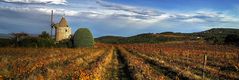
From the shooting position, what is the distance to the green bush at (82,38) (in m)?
66.6

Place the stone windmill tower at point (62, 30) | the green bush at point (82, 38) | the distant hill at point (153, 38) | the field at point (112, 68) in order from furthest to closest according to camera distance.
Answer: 1. the distant hill at point (153, 38)
2. the stone windmill tower at point (62, 30)
3. the green bush at point (82, 38)
4. the field at point (112, 68)

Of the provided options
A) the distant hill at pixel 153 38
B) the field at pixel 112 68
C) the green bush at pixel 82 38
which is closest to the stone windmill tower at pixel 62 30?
the green bush at pixel 82 38

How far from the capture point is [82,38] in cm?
6656

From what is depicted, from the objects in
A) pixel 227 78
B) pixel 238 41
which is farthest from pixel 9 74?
pixel 238 41

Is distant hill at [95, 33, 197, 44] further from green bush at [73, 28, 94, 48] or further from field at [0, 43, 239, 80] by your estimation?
field at [0, 43, 239, 80]

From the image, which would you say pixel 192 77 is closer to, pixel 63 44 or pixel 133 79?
pixel 133 79

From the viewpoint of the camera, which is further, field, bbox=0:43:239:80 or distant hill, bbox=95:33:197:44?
distant hill, bbox=95:33:197:44

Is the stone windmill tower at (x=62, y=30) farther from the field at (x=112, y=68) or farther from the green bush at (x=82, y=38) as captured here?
the field at (x=112, y=68)

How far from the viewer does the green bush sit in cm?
6656

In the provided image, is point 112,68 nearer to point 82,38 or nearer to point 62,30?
point 82,38

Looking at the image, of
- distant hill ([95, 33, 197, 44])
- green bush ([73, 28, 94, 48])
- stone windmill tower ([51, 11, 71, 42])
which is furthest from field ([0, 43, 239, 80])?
distant hill ([95, 33, 197, 44])

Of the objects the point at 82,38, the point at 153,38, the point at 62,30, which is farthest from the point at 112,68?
the point at 153,38

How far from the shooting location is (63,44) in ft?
229

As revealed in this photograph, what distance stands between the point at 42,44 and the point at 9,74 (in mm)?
46251
